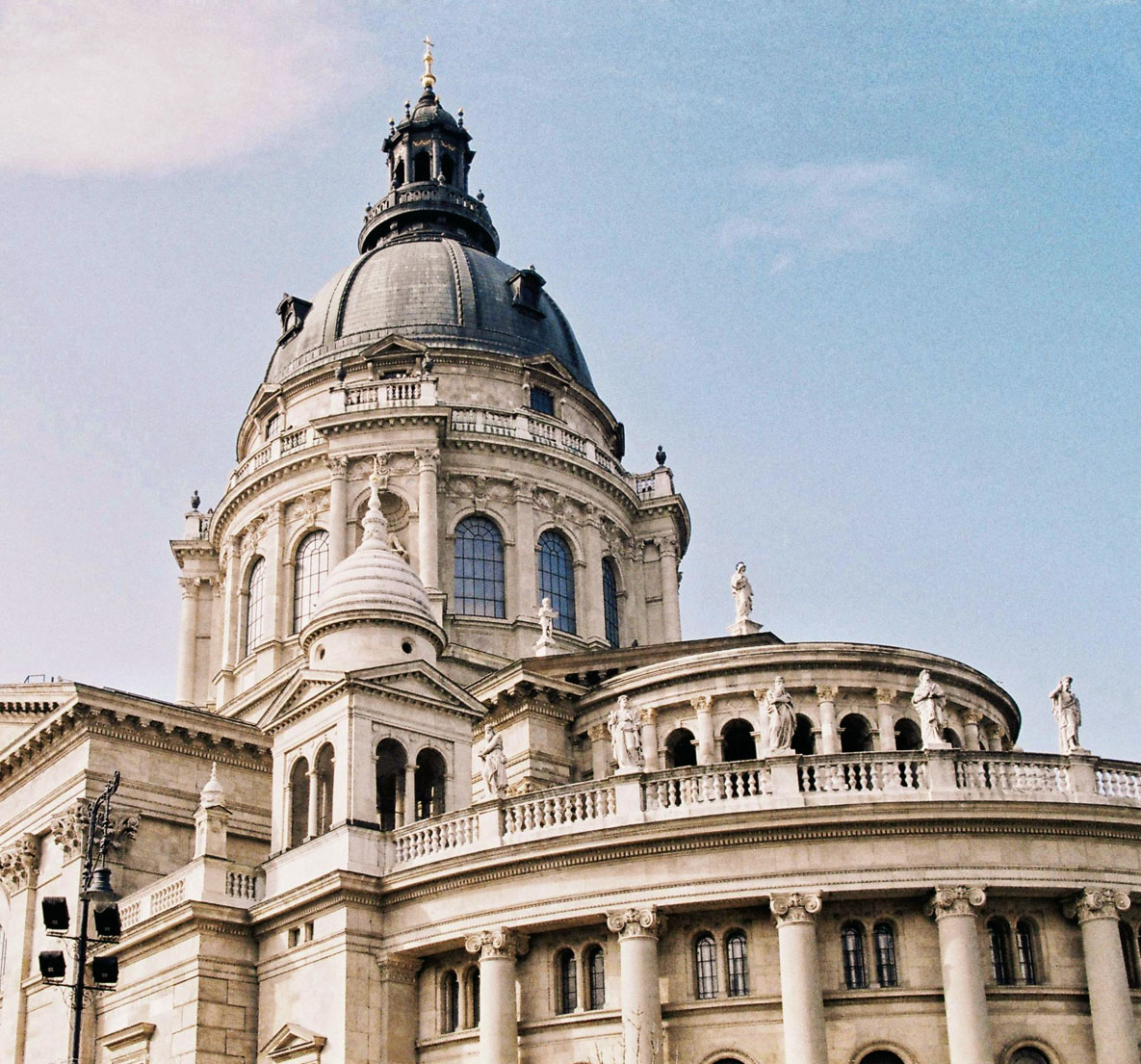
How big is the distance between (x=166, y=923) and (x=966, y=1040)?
1770 centimetres

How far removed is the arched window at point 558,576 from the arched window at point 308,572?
7447mm

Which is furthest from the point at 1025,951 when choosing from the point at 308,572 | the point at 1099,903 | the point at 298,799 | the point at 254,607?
the point at 254,607

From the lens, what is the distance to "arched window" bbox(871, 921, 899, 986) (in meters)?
29.8

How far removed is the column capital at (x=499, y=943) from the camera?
3173 cm

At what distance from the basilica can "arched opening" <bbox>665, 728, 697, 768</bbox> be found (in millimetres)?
94

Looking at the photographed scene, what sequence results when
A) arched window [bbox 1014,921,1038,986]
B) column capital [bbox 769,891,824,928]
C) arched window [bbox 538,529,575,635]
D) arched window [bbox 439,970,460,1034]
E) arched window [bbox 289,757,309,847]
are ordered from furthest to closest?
arched window [bbox 538,529,575,635]
arched window [bbox 289,757,309,847]
arched window [bbox 439,970,460,1034]
arched window [bbox 1014,921,1038,986]
column capital [bbox 769,891,824,928]

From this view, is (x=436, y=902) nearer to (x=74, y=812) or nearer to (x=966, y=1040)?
A: (x=966, y=1040)

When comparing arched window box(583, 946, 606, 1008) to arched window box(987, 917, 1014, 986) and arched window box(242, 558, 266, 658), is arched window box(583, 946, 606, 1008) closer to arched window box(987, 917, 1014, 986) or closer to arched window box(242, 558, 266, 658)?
arched window box(987, 917, 1014, 986)

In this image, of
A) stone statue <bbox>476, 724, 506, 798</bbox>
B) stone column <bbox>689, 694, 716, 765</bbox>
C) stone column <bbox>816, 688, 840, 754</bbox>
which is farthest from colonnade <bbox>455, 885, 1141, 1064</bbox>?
stone column <bbox>816, 688, 840, 754</bbox>

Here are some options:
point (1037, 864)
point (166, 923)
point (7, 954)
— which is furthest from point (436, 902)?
point (7, 954)

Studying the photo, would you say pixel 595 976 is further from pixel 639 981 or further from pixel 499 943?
pixel 499 943

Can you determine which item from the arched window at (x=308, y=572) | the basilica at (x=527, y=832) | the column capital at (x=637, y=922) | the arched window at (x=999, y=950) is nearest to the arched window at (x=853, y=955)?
the basilica at (x=527, y=832)

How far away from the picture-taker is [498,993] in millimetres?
31391

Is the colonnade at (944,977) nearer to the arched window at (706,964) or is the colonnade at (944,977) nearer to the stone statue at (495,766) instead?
the arched window at (706,964)
